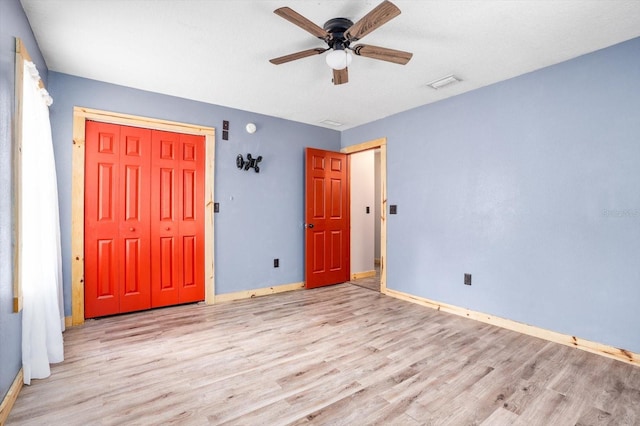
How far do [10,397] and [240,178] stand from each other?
2.84 metres

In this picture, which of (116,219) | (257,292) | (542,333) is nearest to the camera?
(542,333)

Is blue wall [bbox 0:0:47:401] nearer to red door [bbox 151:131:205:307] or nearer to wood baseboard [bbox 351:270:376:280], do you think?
red door [bbox 151:131:205:307]

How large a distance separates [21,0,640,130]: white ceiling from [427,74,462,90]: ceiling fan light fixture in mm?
71

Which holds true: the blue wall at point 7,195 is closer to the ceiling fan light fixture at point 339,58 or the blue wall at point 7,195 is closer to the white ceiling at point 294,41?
the white ceiling at point 294,41

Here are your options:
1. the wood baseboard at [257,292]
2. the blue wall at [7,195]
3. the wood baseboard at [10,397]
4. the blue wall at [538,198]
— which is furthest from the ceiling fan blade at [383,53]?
the wood baseboard at [257,292]

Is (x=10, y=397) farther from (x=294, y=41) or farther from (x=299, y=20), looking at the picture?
(x=294, y=41)

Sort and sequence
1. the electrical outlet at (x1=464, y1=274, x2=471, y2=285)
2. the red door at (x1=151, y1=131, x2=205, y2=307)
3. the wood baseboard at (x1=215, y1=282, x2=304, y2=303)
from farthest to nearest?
1. the wood baseboard at (x1=215, y1=282, x2=304, y2=303)
2. the red door at (x1=151, y1=131, x2=205, y2=307)
3. the electrical outlet at (x1=464, y1=274, x2=471, y2=285)

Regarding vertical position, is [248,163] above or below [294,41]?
below

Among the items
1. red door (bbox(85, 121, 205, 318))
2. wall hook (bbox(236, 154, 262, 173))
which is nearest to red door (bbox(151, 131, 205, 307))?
red door (bbox(85, 121, 205, 318))

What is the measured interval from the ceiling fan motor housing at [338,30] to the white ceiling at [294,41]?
2.1 inches

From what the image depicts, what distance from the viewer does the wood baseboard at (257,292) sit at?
3.82 meters

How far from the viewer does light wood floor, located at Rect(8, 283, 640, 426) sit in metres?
1.69

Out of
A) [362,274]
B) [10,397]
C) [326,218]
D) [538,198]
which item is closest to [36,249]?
[10,397]

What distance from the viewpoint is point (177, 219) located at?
3.57m
